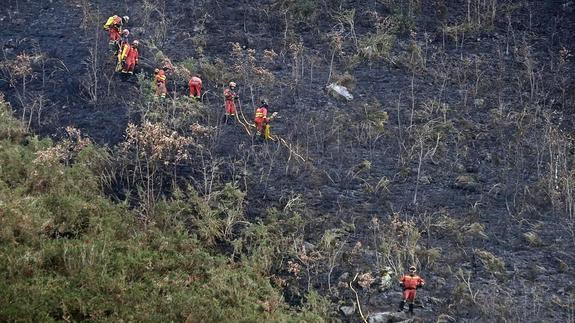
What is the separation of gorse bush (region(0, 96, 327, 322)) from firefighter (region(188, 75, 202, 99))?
7.26 feet

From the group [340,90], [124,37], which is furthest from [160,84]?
[340,90]

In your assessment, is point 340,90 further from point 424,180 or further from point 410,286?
point 410,286

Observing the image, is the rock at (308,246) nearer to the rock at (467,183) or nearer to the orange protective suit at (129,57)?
the rock at (467,183)

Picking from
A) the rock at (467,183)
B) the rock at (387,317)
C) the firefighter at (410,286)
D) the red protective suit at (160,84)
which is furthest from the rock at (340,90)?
the rock at (387,317)

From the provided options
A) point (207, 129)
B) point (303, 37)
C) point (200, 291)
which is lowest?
point (200, 291)

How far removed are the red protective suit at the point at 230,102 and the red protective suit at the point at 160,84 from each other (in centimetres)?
108

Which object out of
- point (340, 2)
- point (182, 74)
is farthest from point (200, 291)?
point (340, 2)

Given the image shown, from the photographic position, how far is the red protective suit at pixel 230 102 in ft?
40.5

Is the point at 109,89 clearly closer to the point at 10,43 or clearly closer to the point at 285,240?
the point at 10,43

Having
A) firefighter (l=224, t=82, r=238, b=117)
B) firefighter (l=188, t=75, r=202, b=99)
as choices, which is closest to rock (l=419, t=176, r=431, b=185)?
firefighter (l=224, t=82, r=238, b=117)

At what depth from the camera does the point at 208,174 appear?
36.6 feet

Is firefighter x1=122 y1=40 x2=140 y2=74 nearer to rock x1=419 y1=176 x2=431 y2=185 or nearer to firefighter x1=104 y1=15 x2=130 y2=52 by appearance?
firefighter x1=104 y1=15 x2=130 y2=52

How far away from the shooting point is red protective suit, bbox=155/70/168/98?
12.4 metres

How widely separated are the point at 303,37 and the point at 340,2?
1.39 meters
